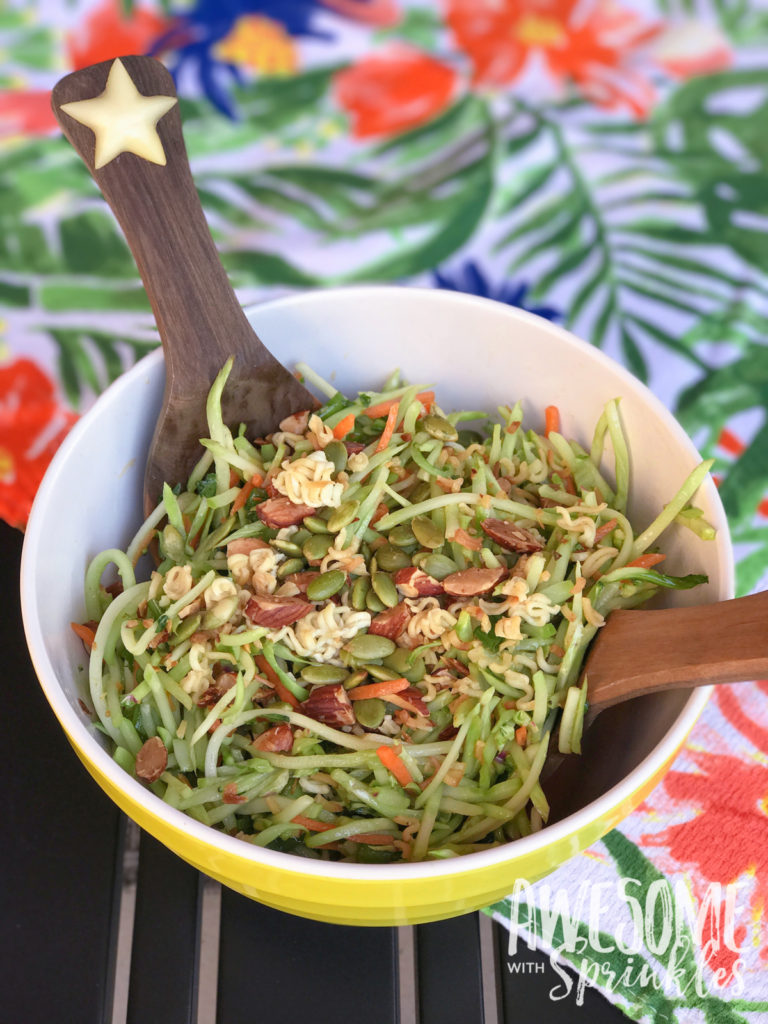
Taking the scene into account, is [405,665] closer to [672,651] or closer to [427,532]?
[427,532]

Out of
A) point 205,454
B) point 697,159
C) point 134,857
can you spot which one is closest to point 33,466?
point 205,454

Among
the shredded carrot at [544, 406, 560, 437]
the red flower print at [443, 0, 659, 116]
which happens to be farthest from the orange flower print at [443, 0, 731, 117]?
the shredded carrot at [544, 406, 560, 437]

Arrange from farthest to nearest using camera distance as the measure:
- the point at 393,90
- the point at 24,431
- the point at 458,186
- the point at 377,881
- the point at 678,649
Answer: the point at 393,90
the point at 458,186
the point at 24,431
the point at 678,649
the point at 377,881

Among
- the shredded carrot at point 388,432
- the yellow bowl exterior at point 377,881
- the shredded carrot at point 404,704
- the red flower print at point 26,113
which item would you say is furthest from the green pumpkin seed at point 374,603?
the red flower print at point 26,113

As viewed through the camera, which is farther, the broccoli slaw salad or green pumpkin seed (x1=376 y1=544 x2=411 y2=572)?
green pumpkin seed (x1=376 y1=544 x2=411 y2=572)

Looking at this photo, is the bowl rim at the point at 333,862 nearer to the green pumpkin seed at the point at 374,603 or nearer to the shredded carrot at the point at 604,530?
the shredded carrot at the point at 604,530

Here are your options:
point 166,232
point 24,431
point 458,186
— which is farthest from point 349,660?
point 458,186

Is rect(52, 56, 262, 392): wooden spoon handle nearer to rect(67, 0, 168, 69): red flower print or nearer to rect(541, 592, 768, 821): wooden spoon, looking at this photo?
rect(541, 592, 768, 821): wooden spoon
